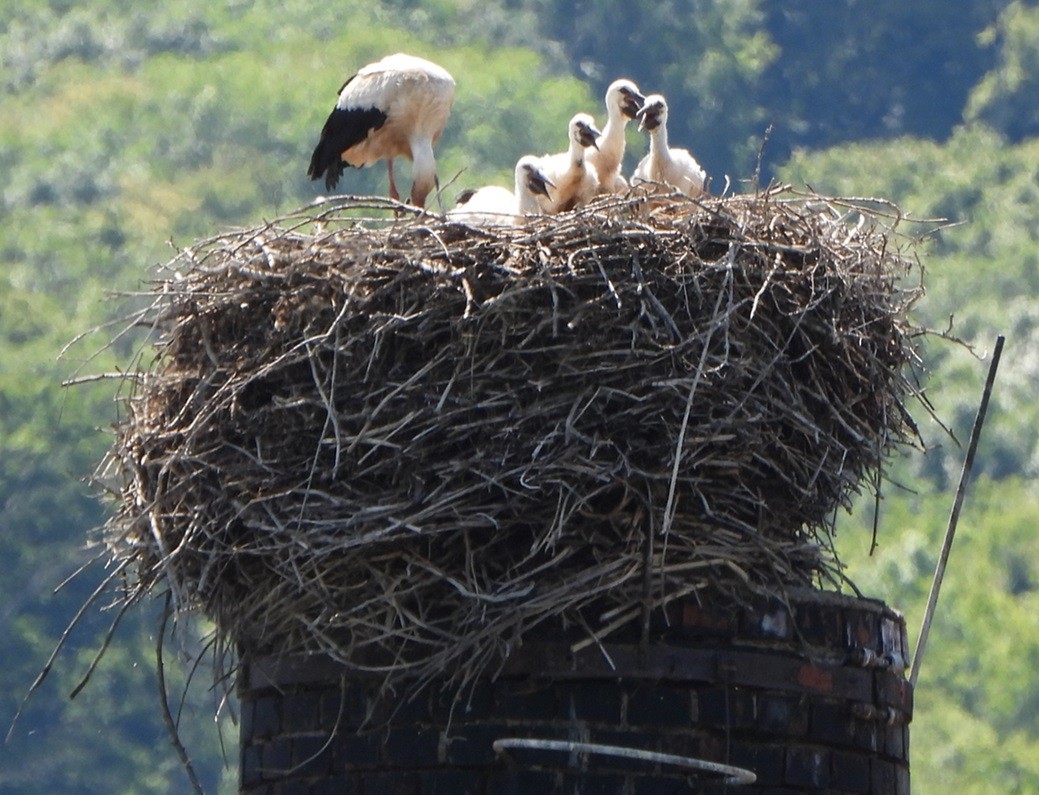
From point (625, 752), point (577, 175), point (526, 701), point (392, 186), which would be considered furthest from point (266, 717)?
point (392, 186)

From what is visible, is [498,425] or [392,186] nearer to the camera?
[498,425]

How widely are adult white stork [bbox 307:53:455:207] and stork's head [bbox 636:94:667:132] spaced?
1.76 metres

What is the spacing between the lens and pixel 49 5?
62.8 metres

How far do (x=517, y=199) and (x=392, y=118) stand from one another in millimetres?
2229

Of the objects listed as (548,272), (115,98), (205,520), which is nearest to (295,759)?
(205,520)

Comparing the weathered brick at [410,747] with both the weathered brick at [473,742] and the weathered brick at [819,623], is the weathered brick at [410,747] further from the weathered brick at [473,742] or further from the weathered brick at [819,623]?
the weathered brick at [819,623]

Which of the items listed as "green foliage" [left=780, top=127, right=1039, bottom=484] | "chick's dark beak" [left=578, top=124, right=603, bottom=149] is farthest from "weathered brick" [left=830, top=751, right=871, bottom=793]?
"green foliage" [left=780, top=127, right=1039, bottom=484]

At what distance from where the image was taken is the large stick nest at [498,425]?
22.7ft

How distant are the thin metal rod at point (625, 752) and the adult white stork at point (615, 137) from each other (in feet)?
10.8

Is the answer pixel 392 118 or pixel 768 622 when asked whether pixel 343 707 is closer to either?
pixel 768 622

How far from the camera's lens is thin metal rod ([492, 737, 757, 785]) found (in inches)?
262

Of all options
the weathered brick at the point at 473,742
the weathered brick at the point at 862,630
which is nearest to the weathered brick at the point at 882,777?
the weathered brick at the point at 862,630

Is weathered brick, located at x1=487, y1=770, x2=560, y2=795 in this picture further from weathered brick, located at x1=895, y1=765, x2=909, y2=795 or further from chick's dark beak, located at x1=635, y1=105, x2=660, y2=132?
chick's dark beak, located at x1=635, y1=105, x2=660, y2=132

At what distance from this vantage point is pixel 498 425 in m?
7.15
